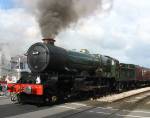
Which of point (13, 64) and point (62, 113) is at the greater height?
point (13, 64)

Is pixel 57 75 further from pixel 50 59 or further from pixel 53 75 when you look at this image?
pixel 50 59

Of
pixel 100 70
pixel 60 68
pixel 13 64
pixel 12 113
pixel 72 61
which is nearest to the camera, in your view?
pixel 12 113

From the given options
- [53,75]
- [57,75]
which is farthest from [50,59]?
[57,75]

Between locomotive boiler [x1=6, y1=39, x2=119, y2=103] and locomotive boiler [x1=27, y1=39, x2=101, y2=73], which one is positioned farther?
locomotive boiler [x1=27, y1=39, x2=101, y2=73]

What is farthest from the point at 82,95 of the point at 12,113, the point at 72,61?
the point at 12,113

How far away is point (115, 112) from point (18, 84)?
5.85 meters

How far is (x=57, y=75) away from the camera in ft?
65.6

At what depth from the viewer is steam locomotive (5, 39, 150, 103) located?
62.0ft

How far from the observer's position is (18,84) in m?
19.1

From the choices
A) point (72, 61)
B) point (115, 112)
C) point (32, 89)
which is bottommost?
point (115, 112)

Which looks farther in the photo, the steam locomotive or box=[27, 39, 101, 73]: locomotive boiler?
box=[27, 39, 101, 73]: locomotive boiler

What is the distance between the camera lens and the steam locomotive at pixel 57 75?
62.0 ft

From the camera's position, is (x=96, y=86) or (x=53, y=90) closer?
(x=53, y=90)

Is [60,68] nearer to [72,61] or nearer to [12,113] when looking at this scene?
[72,61]
